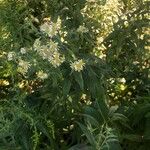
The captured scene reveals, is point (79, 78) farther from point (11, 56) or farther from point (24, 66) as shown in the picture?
point (11, 56)

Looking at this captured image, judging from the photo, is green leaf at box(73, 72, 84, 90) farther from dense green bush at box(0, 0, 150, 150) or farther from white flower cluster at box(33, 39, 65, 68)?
white flower cluster at box(33, 39, 65, 68)

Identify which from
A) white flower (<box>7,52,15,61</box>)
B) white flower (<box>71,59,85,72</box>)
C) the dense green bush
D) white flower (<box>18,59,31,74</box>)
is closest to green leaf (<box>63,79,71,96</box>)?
the dense green bush

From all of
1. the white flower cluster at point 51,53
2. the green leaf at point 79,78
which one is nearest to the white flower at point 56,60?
the white flower cluster at point 51,53

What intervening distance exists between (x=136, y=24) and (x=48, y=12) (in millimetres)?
777

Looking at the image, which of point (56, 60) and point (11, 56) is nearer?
point (56, 60)

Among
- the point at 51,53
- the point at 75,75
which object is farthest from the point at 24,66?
the point at 75,75

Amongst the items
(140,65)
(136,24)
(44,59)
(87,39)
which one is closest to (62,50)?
(44,59)

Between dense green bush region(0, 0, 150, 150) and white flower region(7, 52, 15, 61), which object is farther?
white flower region(7, 52, 15, 61)

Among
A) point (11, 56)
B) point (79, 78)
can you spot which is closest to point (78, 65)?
point (79, 78)

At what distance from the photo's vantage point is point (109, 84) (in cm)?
274

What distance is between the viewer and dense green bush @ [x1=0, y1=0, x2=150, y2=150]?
2.25 meters

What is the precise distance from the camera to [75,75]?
2252mm

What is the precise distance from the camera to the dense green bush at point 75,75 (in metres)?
2.25

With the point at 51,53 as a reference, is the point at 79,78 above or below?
below
